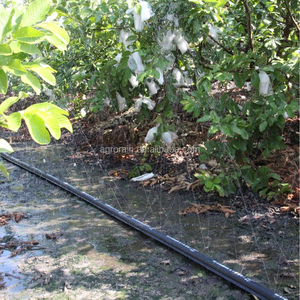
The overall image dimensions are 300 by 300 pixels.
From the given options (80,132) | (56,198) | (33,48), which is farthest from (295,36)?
(80,132)

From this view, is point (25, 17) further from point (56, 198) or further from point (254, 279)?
point (56, 198)

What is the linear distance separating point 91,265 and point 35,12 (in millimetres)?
1906

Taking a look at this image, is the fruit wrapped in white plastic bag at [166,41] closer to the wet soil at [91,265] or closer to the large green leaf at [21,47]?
the wet soil at [91,265]

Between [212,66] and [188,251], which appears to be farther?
[212,66]

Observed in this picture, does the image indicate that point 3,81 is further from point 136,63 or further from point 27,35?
point 136,63

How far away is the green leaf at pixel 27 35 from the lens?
886 mm

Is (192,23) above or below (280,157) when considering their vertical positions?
above

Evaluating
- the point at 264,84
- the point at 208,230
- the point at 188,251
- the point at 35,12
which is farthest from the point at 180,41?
the point at 35,12

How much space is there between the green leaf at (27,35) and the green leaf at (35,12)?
0.6 inches

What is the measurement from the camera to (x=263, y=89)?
2.80 metres

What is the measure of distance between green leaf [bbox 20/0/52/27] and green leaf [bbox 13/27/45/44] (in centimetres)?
2

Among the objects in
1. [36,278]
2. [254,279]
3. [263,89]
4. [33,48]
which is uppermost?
[33,48]

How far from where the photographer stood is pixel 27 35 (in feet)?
2.93

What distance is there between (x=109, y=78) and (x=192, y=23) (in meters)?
0.98
